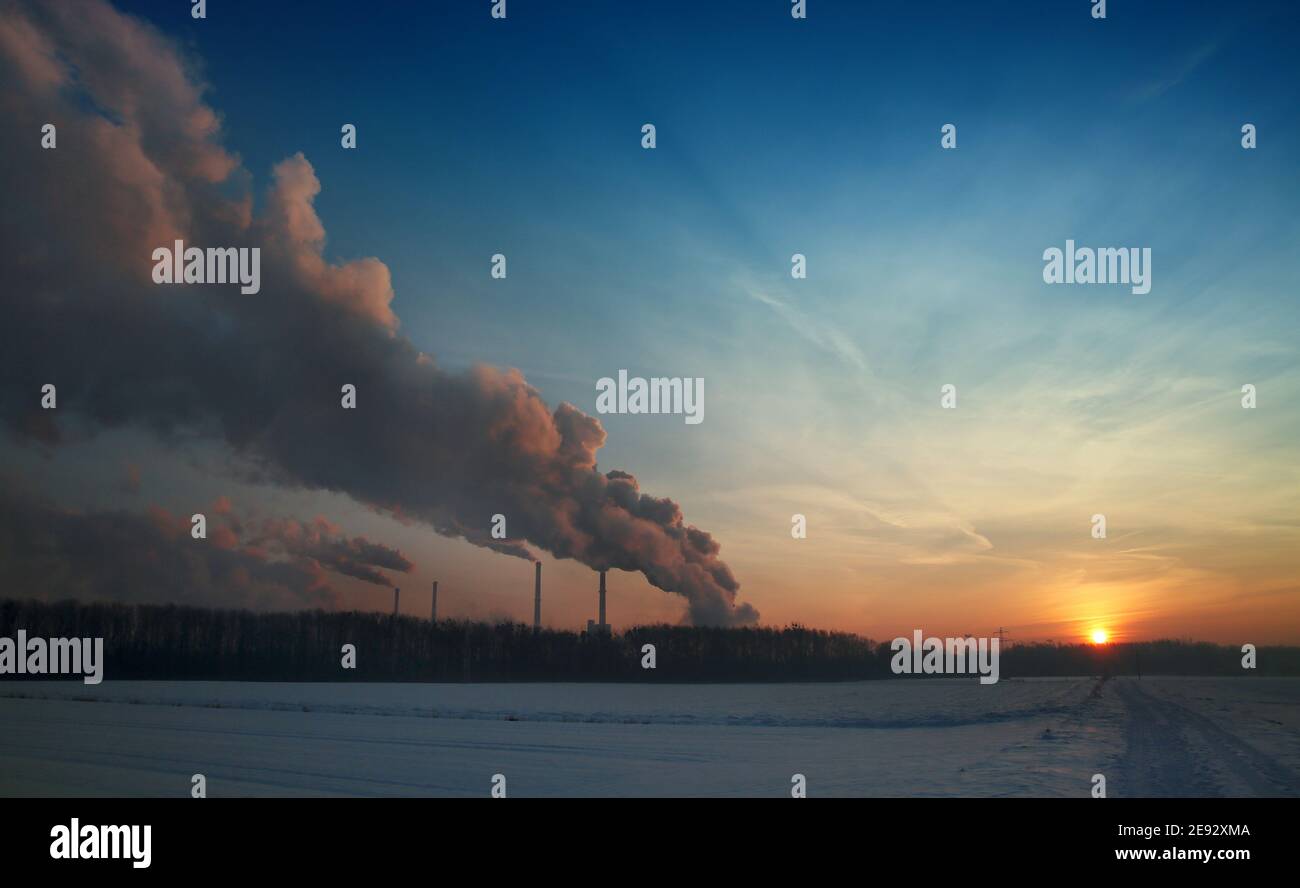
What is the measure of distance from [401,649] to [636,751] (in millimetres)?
128512

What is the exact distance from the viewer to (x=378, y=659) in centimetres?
13138

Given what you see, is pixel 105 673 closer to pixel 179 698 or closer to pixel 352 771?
pixel 179 698

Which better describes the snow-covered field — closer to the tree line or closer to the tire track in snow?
the tire track in snow

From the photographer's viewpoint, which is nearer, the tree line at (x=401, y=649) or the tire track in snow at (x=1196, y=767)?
the tire track in snow at (x=1196, y=767)

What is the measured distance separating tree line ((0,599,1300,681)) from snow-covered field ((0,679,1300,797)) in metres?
75.6

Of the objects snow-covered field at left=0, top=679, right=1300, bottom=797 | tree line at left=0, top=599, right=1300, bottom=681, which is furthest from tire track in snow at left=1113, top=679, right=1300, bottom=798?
tree line at left=0, top=599, right=1300, bottom=681

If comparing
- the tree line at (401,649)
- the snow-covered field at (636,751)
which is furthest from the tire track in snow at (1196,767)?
the tree line at (401,649)

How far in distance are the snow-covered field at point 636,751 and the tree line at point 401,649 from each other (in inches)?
2977

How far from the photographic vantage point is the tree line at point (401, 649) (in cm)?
12038

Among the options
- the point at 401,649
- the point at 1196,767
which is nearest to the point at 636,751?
the point at 1196,767

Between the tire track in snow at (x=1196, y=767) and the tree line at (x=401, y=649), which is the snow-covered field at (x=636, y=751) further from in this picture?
the tree line at (x=401, y=649)

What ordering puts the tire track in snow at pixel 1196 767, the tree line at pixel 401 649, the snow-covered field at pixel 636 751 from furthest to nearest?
the tree line at pixel 401 649
the snow-covered field at pixel 636 751
the tire track in snow at pixel 1196 767
